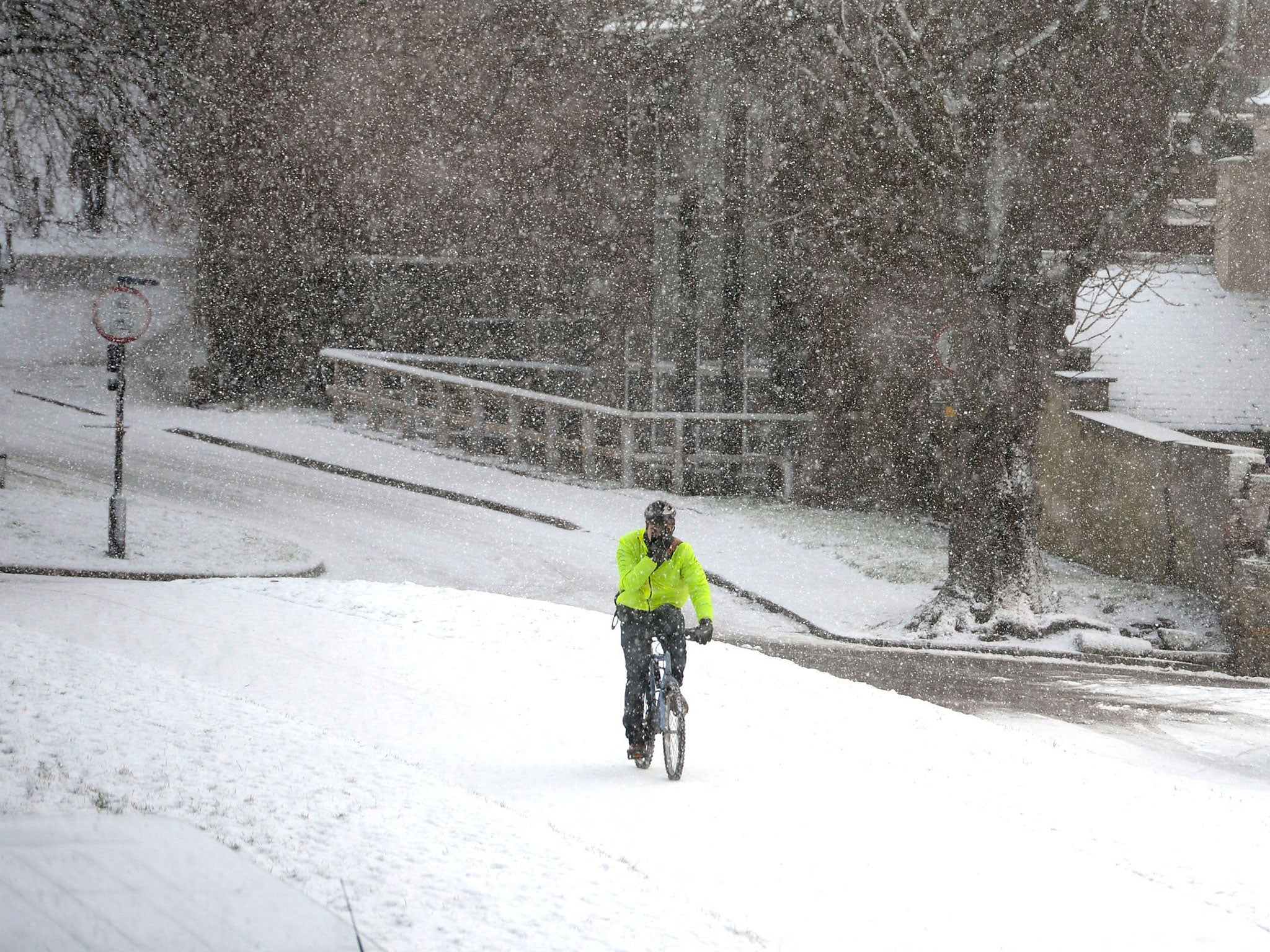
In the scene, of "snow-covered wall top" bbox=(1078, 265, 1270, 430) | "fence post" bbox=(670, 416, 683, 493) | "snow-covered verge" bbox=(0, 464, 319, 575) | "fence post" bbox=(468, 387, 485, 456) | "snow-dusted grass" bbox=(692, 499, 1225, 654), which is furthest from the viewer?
"fence post" bbox=(468, 387, 485, 456)

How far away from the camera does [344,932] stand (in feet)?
16.1

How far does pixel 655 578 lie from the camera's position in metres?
8.82

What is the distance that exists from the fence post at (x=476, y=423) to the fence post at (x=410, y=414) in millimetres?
1173

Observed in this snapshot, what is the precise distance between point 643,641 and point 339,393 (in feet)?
61.7

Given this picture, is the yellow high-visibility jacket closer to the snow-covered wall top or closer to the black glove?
the black glove

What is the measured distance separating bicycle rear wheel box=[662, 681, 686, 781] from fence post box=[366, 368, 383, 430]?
17.8m

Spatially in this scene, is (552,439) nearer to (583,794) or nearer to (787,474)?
(787,474)

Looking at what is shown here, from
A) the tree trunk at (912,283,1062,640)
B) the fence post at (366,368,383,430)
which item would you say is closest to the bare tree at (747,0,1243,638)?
the tree trunk at (912,283,1062,640)

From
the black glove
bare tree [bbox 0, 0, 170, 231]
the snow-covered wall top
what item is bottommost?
the black glove

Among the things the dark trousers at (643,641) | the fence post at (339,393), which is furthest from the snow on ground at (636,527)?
the dark trousers at (643,641)

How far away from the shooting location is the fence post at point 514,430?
2405cm

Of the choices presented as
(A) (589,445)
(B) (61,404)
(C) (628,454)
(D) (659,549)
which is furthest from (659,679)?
(B) (61,404)

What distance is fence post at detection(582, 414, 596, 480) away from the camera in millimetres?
23500

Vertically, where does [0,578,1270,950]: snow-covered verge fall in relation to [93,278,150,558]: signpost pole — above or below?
below
